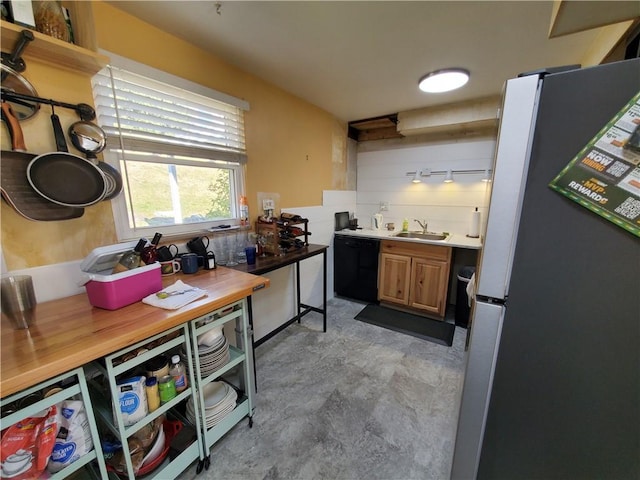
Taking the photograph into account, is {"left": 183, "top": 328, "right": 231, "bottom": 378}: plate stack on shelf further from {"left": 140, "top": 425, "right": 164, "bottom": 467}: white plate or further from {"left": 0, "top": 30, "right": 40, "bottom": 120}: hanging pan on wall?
{"left": 0, "top": 30, "right": 40, "bottom": 120}: hanging pan on wall

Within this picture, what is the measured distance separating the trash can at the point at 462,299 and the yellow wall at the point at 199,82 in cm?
183

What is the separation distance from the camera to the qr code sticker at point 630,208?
584 mm

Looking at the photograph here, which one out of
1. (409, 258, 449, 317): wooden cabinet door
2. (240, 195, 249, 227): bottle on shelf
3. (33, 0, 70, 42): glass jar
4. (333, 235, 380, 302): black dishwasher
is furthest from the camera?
(333, 235, 380, 302): black dishwasher

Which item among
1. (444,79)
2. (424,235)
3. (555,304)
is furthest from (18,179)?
(424,235)

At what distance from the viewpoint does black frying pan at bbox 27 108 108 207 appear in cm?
107

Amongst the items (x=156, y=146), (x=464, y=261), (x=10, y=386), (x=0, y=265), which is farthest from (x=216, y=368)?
(x=464, y=261)

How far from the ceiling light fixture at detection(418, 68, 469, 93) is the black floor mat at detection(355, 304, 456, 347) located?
2341mm

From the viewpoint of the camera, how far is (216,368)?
1303 millimetres

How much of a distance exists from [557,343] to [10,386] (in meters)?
1.56

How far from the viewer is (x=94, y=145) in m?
1.24

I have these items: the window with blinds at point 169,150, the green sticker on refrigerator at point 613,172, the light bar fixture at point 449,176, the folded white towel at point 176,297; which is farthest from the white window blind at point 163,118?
the light bar fixture at point 449,176

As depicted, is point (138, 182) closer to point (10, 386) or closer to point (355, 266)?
point (10, 386)

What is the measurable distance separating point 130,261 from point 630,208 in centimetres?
180

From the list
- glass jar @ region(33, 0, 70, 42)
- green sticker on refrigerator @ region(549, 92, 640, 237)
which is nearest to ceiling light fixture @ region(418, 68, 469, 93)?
green sticker on refrigerator @ region(549, 92, 640, 237)
